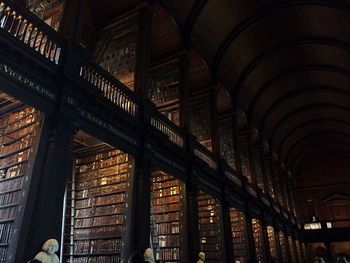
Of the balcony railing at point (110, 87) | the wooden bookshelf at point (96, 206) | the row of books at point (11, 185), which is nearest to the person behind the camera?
the row of books at point (11, 185)

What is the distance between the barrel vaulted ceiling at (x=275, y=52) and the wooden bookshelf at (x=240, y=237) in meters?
4.21

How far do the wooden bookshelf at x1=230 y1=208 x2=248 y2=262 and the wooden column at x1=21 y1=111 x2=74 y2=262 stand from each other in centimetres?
709

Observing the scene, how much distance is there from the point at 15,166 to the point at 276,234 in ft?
37.4

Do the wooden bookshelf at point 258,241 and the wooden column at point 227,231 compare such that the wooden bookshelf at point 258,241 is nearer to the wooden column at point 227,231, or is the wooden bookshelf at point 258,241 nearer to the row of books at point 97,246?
the wooden column at point 227,231

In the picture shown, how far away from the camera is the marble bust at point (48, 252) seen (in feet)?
11.0

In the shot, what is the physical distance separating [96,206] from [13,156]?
6.58 feet

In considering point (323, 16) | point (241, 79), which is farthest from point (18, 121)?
point (323, 16)

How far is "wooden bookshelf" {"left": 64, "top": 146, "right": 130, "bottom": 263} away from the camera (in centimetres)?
572

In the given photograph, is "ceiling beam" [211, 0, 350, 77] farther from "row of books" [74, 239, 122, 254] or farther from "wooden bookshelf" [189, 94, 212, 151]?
"row of books" [74, 239, 122, 254]

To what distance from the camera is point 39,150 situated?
155 inches

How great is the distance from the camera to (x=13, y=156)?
15.8 feet

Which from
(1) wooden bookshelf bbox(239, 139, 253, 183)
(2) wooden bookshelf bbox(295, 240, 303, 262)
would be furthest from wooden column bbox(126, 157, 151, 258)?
(2) wooden bookshelf bbox(295, 240, 303, 262)

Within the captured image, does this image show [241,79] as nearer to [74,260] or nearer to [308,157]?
[74,260]

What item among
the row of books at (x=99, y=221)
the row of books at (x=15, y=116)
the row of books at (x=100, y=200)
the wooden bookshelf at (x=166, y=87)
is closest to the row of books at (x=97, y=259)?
the row of books at (x=99, y=221)
